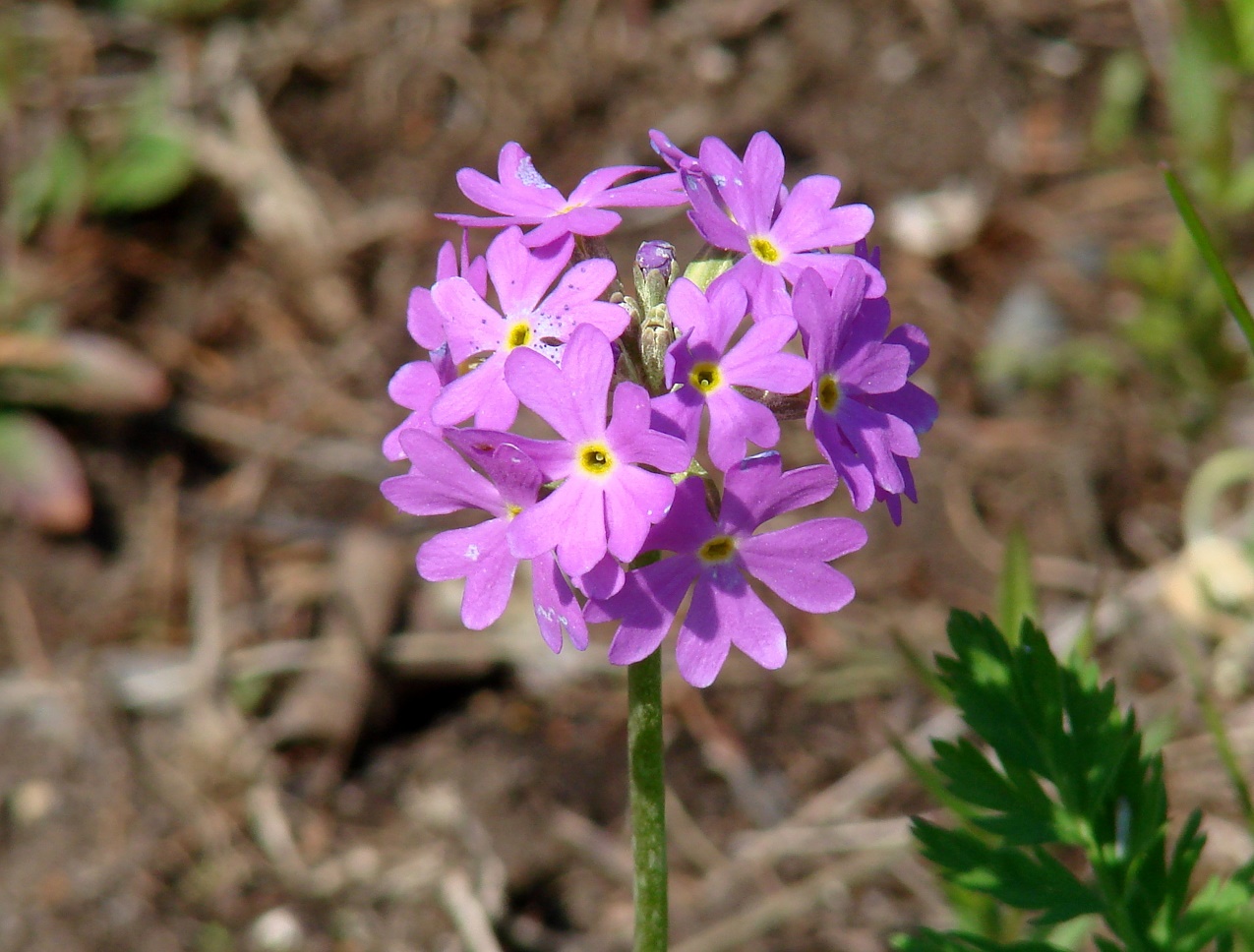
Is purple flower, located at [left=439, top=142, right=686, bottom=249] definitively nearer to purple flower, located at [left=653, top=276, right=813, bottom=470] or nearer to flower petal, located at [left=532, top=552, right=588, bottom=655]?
purple flower, located at [left=653, top=276, right=813, bottom=470]

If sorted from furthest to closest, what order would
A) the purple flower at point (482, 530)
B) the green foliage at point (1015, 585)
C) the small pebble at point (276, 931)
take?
the small pebble at point (276, 931)
the green foliage at point (1015, 585)
the purple flower at point (482, 530)

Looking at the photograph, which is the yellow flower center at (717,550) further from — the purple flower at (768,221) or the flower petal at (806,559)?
the purple flower at (768,221)

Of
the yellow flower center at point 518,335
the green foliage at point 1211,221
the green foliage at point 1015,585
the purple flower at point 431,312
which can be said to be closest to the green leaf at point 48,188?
the purple flower at point 431,312

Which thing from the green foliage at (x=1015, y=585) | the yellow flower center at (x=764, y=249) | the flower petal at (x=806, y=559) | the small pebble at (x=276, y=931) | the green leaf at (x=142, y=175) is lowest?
the small pebble at (x=276, y=931)

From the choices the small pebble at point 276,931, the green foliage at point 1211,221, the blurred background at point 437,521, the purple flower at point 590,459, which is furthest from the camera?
the green foliage at point 1211,221

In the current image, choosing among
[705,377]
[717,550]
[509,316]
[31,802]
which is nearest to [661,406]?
[705,377]

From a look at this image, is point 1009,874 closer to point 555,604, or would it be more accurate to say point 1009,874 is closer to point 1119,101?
point 555,604
